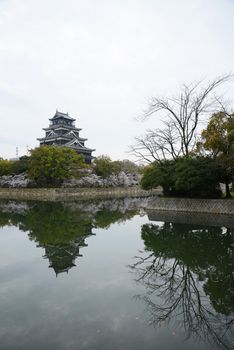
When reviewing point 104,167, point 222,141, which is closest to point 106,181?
point 104,167

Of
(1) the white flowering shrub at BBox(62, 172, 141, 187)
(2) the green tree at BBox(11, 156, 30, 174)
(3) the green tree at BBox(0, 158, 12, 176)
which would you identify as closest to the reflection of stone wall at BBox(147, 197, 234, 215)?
(1) the white flowering shrub at BBox(62, 172, 141, 187)

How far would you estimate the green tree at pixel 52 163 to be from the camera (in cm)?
3541

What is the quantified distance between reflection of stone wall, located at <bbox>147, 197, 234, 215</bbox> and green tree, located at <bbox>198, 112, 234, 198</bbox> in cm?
163

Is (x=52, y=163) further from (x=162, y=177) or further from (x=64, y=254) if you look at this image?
(x=64, y=254)

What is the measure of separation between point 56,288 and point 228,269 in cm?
396

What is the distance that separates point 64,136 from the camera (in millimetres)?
48906

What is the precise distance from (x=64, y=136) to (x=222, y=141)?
35.4m

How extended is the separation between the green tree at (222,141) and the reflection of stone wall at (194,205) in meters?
1.63

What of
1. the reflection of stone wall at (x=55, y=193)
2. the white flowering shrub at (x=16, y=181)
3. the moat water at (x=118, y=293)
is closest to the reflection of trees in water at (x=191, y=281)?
the moat water at (x=118, y=293)

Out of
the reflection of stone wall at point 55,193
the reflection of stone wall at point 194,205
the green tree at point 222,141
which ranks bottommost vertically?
the reflection of stone wall at point 194,205

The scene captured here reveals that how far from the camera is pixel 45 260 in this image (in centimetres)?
820

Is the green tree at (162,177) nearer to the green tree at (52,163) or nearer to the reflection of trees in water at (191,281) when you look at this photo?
the reflection of trees in water at (191,281)

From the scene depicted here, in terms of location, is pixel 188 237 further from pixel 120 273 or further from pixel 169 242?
pixel 120 273

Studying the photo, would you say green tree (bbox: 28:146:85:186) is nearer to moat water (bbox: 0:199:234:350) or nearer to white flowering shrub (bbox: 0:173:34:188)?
white flowering shrub (bbox: 0:173:34:188)
